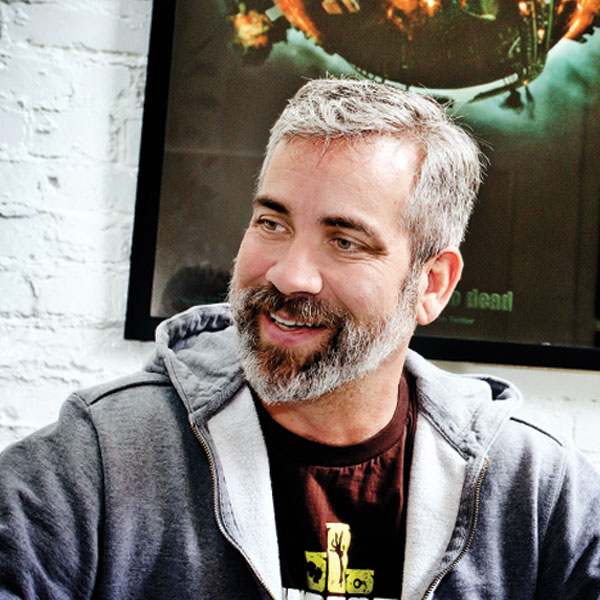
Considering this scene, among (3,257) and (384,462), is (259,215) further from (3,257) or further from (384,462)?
(3,257)

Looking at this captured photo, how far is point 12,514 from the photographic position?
2.74 ft

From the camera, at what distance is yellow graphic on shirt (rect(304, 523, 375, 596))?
95 cm

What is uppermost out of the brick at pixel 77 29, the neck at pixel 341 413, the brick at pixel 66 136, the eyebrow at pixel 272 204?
the brick at pixel 77 29

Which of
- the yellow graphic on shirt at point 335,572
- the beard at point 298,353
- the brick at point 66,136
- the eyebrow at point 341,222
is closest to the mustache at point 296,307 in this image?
the beard at point 298,353

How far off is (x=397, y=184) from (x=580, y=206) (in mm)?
538

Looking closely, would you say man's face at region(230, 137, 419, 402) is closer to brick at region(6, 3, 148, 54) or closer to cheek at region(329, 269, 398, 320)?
cheek at region(329, 269, 398, 320)

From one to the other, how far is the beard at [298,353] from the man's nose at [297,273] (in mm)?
16

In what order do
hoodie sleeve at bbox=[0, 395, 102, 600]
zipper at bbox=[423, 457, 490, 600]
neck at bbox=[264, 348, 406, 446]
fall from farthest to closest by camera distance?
neck at bbox=[264, 348, 406, 446], zipper at bbox=[423, 457, 490, 600], hoodie sleeve at bbox=[0, 395, 102, 600]

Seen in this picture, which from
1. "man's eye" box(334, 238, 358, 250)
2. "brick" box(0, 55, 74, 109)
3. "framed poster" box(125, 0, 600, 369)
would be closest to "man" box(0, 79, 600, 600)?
"man's eye" box(334, 238, 358, 250)

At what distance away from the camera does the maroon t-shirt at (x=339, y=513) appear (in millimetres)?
958

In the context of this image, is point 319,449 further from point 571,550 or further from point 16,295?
point 16,295

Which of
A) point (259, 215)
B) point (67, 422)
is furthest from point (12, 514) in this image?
point (259, 215)

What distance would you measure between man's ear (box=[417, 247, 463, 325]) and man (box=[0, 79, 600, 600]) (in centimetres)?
2

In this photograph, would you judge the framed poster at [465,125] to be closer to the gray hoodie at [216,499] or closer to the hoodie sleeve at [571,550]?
the gray hoodie at [216,499]
